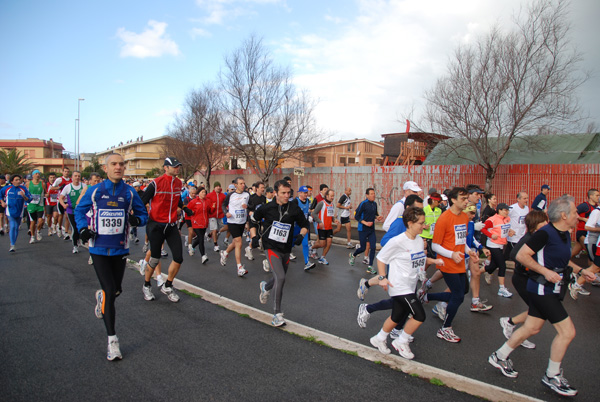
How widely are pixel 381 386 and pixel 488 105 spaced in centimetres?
1252

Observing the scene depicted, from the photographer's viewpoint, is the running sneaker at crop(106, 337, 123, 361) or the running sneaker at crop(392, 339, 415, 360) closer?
the running sneaker at crop(106, 337, 123, 361)

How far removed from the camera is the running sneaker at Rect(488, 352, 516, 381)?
12.3 feet

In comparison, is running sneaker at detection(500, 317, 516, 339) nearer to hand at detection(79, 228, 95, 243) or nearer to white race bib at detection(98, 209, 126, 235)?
white race bib at detection(98, 209, 126, 235)

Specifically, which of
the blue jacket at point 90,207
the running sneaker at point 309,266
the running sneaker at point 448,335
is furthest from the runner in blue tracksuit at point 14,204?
the running sneaker at point 448,335

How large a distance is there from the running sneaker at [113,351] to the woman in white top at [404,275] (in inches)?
110

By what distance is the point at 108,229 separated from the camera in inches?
168

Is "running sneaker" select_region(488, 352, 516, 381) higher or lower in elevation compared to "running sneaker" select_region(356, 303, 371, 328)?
lower

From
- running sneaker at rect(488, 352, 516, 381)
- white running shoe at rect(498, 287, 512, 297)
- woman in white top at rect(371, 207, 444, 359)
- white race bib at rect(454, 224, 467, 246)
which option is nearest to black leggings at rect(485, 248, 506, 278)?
white running shoe at rect(498, 287, 512, 297)

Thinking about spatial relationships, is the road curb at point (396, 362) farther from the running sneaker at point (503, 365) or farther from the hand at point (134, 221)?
the hand at point (134, 221)

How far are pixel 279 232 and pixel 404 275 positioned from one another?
6.13 feet

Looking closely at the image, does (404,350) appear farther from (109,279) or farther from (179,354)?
(109,279)

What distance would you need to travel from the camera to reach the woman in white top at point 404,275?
13.5ft

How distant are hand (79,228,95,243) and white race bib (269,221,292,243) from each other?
7.29ft

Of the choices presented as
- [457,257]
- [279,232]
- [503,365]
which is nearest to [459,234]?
[457,257]
